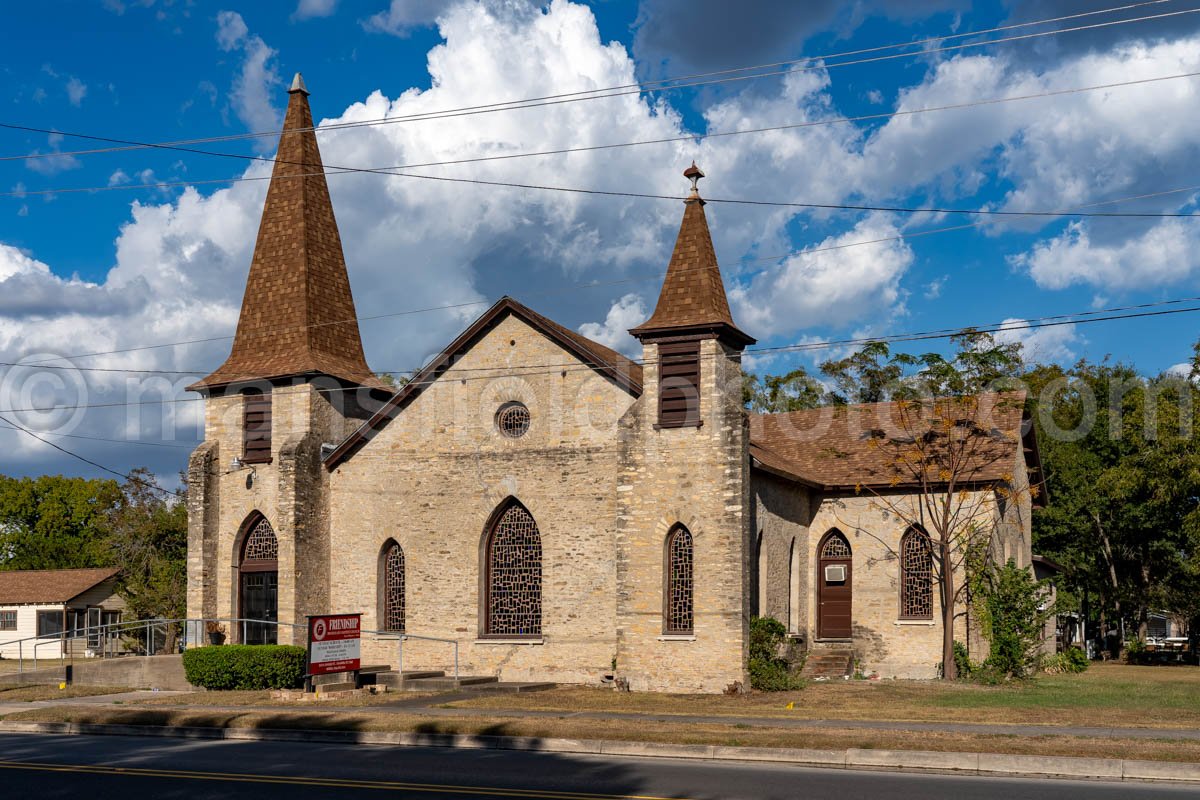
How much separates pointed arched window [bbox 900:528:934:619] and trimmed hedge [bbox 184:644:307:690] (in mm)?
15846

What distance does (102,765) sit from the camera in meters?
15.6

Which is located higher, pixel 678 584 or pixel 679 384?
pixel 679 384

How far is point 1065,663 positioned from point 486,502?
1799 centimetres

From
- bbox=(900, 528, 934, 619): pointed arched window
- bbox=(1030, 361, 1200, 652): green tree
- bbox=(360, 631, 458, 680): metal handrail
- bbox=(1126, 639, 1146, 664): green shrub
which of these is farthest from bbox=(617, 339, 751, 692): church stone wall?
bbox=(1126, 639, 1146, 664): green shrub

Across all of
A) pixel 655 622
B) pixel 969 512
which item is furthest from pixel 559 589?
pixel 969 512

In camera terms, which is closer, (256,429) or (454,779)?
(454,779)

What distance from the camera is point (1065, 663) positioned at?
34906 mm

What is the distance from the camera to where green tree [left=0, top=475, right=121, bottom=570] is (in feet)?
250

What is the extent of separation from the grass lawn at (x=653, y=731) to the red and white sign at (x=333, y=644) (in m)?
3.29

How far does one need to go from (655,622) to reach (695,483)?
3258 millimetres

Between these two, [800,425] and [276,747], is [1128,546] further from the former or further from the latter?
[276,747]

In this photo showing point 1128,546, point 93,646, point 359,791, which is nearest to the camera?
point 359,791

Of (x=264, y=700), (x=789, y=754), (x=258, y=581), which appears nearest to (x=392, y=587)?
(x=258, y=581)

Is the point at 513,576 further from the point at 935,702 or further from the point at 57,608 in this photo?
the point at 57,608
